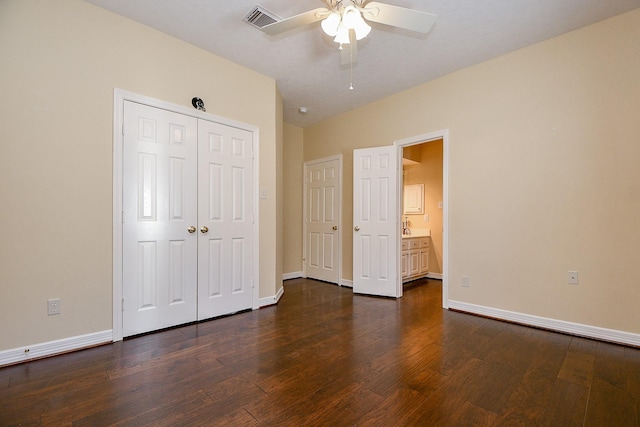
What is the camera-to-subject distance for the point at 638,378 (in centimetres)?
193

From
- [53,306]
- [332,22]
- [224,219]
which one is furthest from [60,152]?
[332,22]

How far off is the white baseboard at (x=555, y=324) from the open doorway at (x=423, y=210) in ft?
4.58

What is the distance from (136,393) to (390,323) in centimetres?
224

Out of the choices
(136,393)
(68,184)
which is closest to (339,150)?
(68,184)

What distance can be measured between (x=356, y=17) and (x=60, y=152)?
2.51m

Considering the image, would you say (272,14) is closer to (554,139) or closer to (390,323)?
(554,139)

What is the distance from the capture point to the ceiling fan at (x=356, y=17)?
6.27 ft

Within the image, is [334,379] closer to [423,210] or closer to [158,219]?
[158,219]

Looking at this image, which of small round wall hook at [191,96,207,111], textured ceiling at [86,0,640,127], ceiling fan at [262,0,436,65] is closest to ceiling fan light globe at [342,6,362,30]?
ceiling fan at [262,0,436,65]

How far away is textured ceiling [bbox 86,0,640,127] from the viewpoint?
7.89 ft

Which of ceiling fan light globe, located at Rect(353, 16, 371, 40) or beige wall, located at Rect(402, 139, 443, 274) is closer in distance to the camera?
ceiling fan light globe, located at Rect(353, 16, 371, 40)

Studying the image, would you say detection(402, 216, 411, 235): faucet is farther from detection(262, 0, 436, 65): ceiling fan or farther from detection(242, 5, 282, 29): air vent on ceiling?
detection(242, 5, 282, 29): air vent on ceiling

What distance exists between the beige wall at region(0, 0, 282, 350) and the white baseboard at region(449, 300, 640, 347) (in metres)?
3.74

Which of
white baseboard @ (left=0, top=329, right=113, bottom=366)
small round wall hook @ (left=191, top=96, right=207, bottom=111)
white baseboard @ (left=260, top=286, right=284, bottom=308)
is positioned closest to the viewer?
white baseboard @ (left=0, top=329, right=113, bottom=366)
